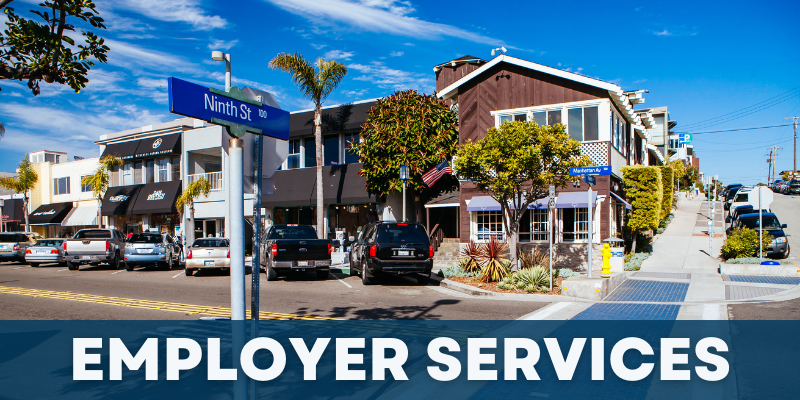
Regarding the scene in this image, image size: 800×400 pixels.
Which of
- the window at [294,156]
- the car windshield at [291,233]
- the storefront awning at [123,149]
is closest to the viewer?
the car windshield at [291,233]

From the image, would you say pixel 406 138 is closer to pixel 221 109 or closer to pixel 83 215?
pixel 221 109

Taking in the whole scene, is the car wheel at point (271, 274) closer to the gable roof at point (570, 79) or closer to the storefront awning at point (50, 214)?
the gable roof at point (570, 79)

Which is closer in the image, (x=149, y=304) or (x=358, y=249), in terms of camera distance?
(x=149, y=304)

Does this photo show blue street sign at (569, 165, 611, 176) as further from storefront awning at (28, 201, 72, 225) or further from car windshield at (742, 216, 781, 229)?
storefront awning at (28, 201, 72, 225)

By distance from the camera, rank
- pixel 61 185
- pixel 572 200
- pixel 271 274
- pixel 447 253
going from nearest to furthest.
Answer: pixel 271 274 → pixel 572 200 → pixel 447 253 → pixel 61 185

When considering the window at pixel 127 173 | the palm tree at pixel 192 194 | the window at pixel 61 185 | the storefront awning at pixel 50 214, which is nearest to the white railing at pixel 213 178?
the palm tree at pixel 192 194

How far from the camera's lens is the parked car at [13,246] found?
86.2ft

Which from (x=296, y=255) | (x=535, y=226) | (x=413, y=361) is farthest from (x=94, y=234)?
(x=413, y=361)

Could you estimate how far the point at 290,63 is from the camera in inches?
911

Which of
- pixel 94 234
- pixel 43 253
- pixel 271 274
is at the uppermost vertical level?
pixel 94 234

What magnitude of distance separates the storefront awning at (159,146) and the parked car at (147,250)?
12679 millimetres

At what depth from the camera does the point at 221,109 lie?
358 cm

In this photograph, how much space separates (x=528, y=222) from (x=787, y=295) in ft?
34.3

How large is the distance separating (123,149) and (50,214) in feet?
34.3
